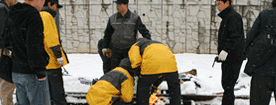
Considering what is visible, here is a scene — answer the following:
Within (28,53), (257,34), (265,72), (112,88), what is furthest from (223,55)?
(28,53)

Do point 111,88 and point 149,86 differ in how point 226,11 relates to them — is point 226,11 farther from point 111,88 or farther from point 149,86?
point 111,88

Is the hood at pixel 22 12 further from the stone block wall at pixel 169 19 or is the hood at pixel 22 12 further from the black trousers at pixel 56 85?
the stone block wall at pixel 169 19

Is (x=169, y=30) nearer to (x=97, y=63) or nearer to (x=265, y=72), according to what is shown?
(x=97, y=63)

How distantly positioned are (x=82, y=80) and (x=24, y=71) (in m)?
2.56

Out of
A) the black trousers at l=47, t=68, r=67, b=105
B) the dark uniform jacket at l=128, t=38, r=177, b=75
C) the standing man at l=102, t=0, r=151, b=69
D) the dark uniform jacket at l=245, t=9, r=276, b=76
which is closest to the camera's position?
the dark uniform jacket at l=245, t=9, r=276, b=76

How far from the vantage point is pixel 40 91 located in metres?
2.68

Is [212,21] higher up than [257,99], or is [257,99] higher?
[212,21]

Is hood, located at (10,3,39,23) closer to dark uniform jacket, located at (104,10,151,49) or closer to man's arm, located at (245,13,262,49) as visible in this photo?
dark uniform jacket, located at (104,10,151,49)

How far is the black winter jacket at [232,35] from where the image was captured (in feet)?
11.4

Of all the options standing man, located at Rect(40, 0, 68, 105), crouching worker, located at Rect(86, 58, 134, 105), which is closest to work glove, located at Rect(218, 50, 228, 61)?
crouching worker, located at Rect(86, 58, 134, 105)

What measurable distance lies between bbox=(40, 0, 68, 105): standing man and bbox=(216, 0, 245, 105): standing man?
2.29 meters

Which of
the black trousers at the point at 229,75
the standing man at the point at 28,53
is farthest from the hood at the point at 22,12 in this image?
the black trousers at the point at 229,75

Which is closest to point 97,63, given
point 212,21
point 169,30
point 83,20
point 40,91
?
point 83,20

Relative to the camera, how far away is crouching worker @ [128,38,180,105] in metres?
3.36
